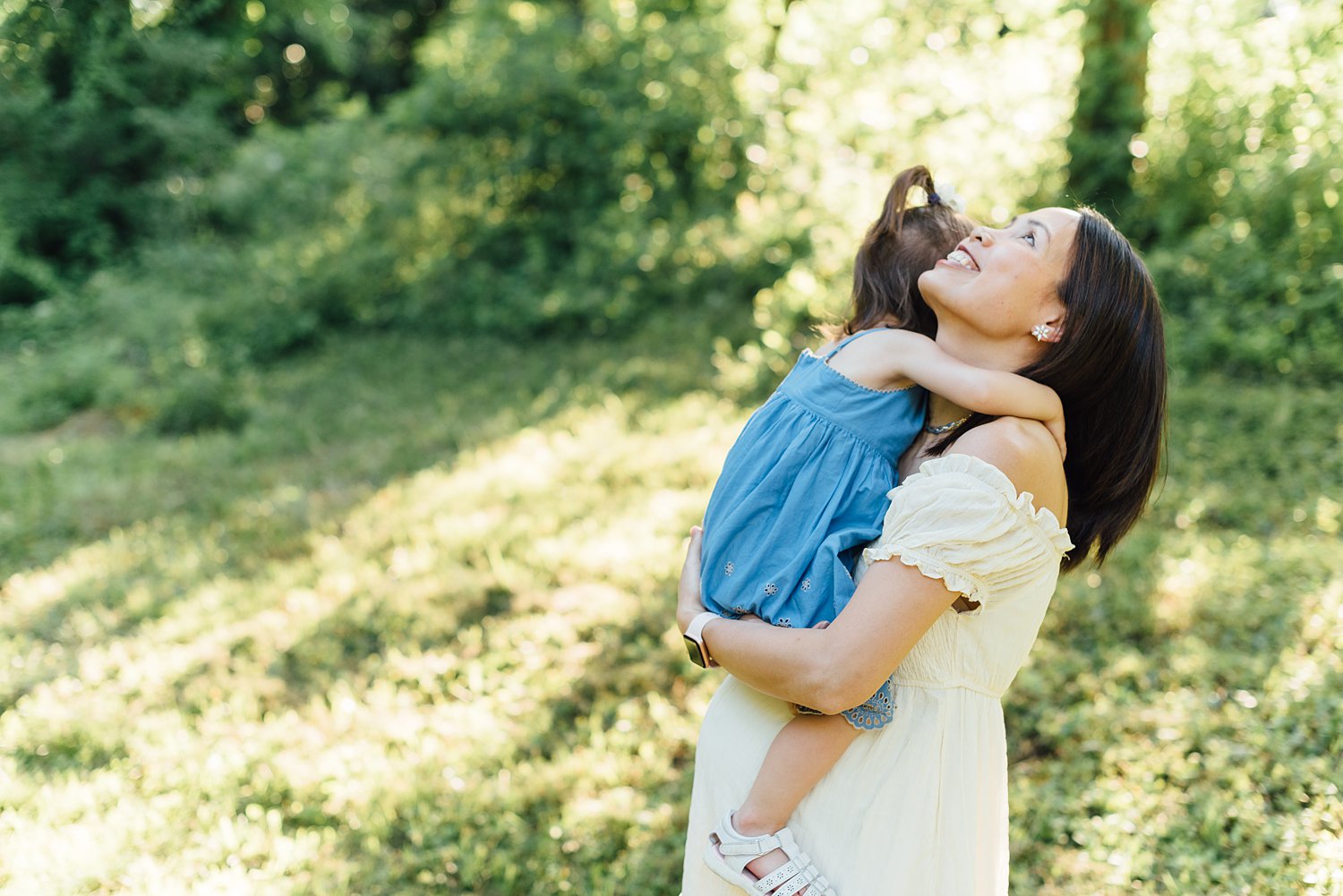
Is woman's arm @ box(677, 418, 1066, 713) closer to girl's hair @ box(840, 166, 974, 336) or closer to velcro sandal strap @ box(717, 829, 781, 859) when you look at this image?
velcro sandal strap @ box(717, 829, 781, 859)

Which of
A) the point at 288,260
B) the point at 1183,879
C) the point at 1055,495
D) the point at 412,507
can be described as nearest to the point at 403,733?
the point at 412,507

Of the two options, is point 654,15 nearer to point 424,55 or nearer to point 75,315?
point 424,55

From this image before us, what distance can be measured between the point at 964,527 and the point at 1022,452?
0.56 feet

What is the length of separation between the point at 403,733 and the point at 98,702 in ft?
4.24

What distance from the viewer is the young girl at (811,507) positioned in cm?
174

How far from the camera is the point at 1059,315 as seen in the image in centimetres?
169

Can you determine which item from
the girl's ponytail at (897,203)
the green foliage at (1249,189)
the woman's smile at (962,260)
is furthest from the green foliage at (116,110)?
the green foliage at (1249,189)

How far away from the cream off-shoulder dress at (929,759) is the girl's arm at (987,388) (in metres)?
0.11

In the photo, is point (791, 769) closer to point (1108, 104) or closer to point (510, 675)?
point (510, 675)

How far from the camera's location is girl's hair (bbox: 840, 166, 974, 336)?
6.78ft

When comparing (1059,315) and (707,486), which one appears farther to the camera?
(707,486)

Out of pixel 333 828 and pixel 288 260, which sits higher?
pixel 288 260

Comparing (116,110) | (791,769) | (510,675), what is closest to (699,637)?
(791,769)

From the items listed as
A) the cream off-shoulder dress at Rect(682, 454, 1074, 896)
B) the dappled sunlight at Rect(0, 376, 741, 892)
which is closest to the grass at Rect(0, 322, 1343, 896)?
the dappled sunlight at Rect(0, 376, 741, 892)
